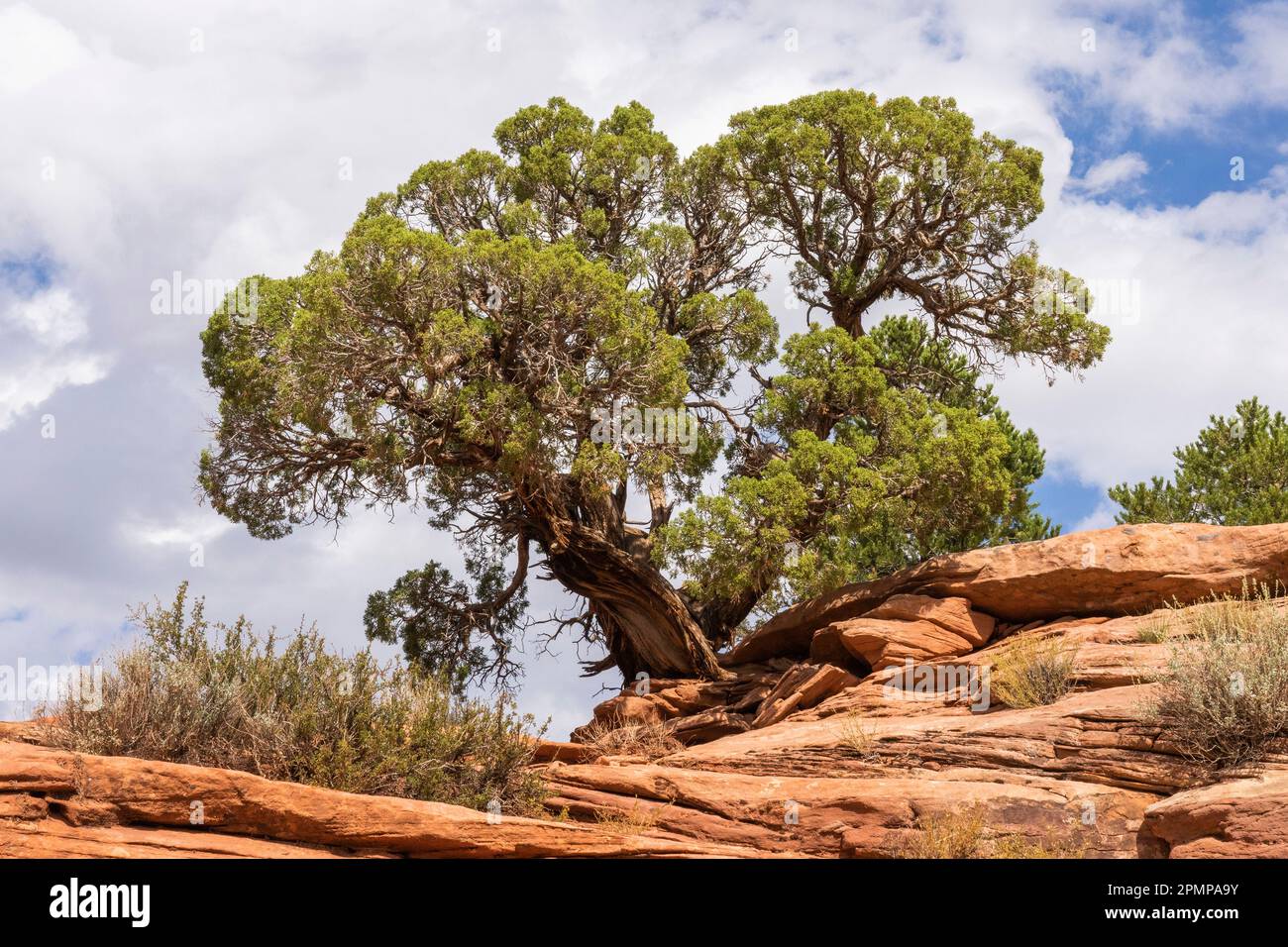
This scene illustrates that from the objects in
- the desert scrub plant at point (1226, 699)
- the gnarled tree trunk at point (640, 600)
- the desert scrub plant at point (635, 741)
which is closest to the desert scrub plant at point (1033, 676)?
the desert scrub plant at point (1226, 699)

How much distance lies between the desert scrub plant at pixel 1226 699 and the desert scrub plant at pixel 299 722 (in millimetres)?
6136

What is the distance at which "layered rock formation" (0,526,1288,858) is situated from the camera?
8047mm

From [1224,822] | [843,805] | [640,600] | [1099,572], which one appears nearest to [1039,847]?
[1224,822]

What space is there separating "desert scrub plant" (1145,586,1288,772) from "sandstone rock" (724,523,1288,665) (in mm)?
3889

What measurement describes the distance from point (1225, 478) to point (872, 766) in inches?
627

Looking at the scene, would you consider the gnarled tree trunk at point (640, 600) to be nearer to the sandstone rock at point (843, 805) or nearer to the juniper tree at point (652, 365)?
the juniper tree at point (652, 365)

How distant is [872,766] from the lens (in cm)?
1168

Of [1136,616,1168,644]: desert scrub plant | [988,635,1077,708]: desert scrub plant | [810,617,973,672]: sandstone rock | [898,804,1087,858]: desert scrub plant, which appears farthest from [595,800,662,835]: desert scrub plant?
[1136,616,1168,644]: desert scrub plant

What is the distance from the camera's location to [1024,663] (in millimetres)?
13359

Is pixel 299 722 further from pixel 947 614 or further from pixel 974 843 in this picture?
pixel 947 614

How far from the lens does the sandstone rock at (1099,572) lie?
1500 cm

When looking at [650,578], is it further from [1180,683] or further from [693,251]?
[1180,683]

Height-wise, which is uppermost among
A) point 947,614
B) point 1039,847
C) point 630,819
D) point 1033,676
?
point 947,614
